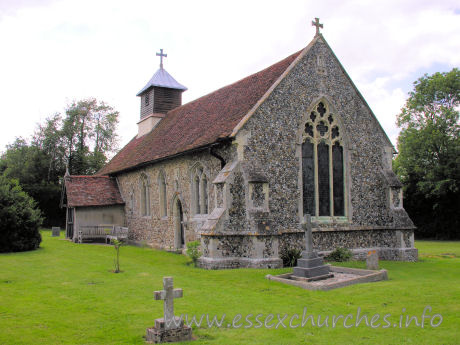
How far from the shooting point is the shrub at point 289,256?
1505cm

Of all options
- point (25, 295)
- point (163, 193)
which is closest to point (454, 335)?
point (25, 295)

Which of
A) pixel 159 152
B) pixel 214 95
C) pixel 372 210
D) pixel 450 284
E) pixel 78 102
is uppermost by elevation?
pixel 78 102

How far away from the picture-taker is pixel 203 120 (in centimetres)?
2044

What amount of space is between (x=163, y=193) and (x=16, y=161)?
112 feet

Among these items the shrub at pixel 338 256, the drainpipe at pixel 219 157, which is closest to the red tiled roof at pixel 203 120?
the drainpipe at pixel 219 157

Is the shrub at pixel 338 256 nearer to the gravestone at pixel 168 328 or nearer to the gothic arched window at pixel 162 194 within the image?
the gothic arched window at pixel 162 194

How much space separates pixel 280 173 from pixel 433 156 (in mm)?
28057

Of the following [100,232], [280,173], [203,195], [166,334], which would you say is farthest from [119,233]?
[166,334]

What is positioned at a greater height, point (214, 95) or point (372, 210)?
point (214, 95)

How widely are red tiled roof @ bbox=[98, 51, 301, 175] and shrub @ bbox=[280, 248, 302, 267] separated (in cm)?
471

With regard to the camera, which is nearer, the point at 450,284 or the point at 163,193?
the point at 450,284

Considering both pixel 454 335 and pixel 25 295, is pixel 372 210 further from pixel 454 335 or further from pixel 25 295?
pixel 25 295

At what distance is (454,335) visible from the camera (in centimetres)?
674

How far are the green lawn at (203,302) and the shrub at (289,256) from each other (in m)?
1.52
